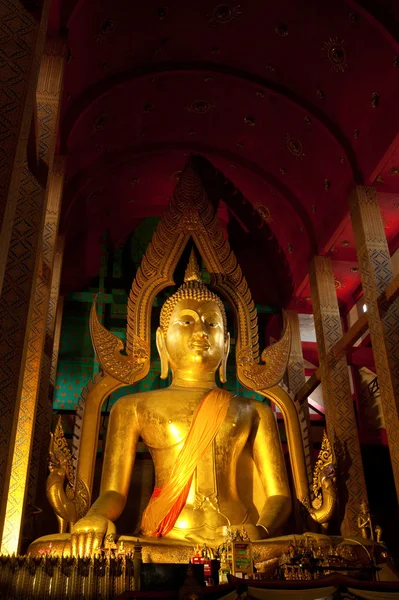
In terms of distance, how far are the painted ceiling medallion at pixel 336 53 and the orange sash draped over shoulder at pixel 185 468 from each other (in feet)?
12.5

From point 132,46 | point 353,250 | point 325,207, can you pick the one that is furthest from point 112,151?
point 353,250

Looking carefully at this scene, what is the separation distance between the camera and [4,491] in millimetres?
3088

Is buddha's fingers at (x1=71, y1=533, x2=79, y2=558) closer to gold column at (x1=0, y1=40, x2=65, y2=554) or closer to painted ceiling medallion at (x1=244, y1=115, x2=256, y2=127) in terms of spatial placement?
gold column at (x1=0, y1=40, x2=65, y2=554)

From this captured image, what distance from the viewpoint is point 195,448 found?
5062 millimetres

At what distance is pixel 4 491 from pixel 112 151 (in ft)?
18.2

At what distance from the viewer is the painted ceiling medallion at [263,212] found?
8.65 meters

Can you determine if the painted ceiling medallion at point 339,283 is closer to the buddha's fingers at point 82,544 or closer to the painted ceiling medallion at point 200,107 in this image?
the painted ceiling medallion at point 200,107

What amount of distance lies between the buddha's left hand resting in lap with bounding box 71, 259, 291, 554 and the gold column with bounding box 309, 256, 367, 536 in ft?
3.90

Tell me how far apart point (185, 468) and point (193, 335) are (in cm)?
129

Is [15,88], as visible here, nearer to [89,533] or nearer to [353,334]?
[89,533]

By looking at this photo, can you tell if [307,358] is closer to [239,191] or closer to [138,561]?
[239,191]

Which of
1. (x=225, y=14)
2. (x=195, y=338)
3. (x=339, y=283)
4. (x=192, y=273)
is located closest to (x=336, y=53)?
(x=225, y=14)

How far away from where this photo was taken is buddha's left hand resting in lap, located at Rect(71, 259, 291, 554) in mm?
4762

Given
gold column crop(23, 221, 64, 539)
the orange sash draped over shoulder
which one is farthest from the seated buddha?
gold column crop(23, 221, 64, 539)
